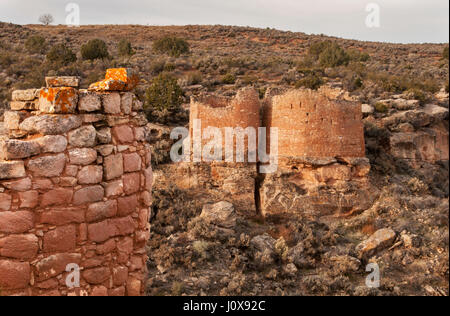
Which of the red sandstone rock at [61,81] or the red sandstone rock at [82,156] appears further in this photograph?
the red sandstone rock at [61,81]

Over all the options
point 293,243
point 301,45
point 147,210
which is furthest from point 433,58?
point 147,210

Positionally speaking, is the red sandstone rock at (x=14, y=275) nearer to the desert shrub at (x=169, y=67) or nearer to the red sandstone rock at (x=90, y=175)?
the red sandstone rock at (x=90, y=175)

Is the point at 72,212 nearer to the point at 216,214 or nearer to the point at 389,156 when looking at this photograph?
the point at 216,214

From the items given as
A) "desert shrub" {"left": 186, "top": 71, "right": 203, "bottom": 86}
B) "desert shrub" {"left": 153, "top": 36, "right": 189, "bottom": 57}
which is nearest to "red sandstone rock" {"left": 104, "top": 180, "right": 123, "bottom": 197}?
"desert shrub" {"left": 186, "top": 71, "right": 203, "bottom": 86}

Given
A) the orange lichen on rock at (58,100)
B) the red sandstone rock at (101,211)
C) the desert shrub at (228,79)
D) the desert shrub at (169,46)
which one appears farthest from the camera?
A: the desert shrub at (169,46)

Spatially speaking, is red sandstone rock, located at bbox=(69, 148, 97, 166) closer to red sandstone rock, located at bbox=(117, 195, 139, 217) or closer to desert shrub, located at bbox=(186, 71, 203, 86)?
red sandstone rock, located at bbox=(117, 195, 139, 217)

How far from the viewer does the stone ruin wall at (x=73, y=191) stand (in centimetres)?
329

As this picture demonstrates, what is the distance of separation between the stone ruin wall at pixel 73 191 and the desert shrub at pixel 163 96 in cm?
1181

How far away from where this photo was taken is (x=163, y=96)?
15.9 meters

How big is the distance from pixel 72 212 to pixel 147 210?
0.84 meters

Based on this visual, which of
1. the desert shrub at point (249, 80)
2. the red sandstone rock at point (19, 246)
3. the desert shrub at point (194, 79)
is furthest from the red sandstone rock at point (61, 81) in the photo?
the desert shrub at point (249, 80)

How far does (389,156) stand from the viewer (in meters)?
15.0

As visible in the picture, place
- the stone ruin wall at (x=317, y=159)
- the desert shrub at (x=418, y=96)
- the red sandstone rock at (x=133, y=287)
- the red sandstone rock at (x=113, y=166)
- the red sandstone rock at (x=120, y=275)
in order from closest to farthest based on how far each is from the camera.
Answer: the red sandstone rock at (x=113, y=166)
the red sandstone rock at (x=120, y=275)
the red sandstone rock at (x=133, y=287)
the stone ruin wall at (x=317, y=159)
the desert shrub at (x=418, y=96)

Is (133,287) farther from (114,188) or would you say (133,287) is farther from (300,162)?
(300,162)
